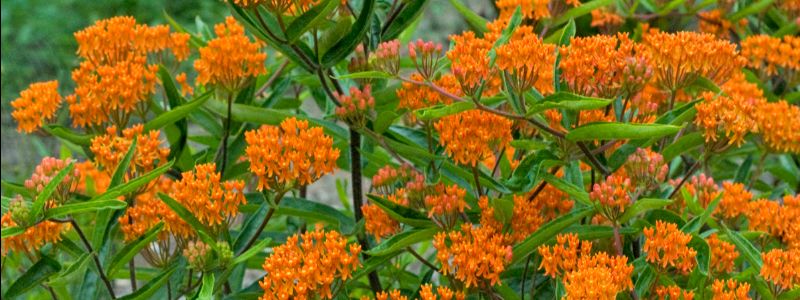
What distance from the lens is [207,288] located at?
1.88m

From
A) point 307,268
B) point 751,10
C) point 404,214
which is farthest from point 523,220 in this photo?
point 751,10

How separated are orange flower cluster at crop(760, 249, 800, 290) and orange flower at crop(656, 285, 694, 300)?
5.7 inches

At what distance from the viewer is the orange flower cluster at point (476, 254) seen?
1.83 meters

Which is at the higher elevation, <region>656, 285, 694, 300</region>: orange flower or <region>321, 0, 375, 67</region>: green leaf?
<region>321, 0, 375, 67</region>: green leaf

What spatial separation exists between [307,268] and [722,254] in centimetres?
78

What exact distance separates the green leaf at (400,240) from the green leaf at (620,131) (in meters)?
0.31

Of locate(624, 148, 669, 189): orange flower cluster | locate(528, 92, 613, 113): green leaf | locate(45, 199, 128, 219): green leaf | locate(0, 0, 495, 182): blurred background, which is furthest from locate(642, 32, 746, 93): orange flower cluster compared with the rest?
locate(0, 0, 495, 182): blurred background

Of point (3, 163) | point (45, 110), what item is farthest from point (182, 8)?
point (45, 110)

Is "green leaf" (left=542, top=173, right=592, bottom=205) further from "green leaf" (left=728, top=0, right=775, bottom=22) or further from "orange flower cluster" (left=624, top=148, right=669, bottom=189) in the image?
"green leaf" (left=728, top=0, right=775, bottom=22)

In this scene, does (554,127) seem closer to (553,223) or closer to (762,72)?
(553,223)

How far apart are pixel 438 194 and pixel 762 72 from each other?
1.26 metres

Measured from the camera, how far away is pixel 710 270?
203 cm

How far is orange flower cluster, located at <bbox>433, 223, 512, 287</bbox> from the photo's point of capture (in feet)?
6.00

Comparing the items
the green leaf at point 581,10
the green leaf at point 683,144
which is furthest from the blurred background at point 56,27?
the green leaf at point 683,144
